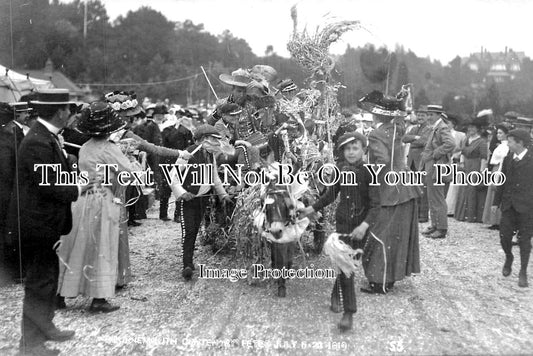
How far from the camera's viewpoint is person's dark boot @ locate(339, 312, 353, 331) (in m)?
4.26

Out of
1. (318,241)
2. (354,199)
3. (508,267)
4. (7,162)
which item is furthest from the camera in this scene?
(318,241)

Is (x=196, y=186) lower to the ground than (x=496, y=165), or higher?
lower

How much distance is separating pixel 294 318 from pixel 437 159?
16.0 feet

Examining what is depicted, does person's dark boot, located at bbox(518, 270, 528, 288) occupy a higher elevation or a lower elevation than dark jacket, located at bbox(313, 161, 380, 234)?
lower

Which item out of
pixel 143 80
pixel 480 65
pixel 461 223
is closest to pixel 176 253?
pixel 461 223

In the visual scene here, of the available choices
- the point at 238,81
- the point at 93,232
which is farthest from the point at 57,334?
the point at 238,81

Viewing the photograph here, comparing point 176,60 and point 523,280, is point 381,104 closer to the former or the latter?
point 523,280

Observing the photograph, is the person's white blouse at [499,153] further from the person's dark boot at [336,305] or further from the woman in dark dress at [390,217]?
the person's dark boot at [336,305]

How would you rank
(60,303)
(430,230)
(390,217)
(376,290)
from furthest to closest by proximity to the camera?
1. (430,230)
2. (376,290)
3. (390,217)
4. (60,303)

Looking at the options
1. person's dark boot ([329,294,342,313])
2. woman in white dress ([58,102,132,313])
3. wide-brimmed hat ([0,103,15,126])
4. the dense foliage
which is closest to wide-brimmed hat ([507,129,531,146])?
the dense foliage

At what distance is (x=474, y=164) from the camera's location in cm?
951

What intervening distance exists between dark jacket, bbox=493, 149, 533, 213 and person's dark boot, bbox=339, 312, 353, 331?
267 cm

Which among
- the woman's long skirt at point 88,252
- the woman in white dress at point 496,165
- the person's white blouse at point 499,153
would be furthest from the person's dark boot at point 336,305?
the person's white blouse at point 499,153

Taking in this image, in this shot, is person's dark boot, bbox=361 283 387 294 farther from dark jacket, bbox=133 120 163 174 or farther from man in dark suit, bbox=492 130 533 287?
dark jacket, bbox=133 120 163 174
